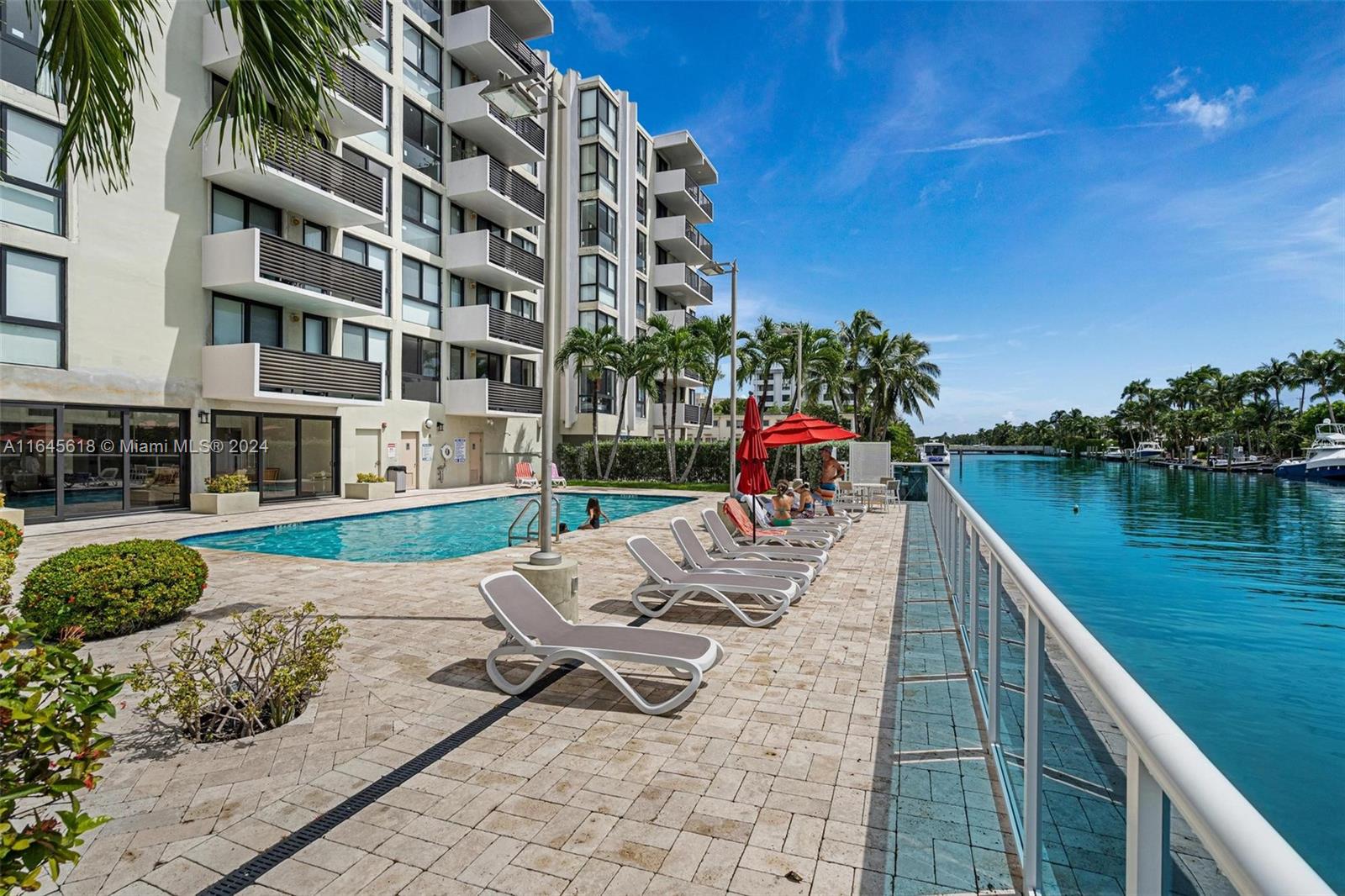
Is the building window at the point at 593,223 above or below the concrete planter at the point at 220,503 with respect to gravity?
above

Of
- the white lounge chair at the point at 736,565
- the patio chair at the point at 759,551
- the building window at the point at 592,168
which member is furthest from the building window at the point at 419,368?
the white lounge chair at the point at 736,565

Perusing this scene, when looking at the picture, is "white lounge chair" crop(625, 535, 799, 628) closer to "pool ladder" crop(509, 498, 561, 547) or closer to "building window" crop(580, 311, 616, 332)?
"pool ladder" crop(509, 498, 561, 547)

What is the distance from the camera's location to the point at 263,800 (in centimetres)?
379

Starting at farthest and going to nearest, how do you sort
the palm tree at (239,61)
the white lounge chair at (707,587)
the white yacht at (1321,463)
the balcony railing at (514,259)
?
the white yacht at (1321,463) < the balcony railing at (514,259) < the white lounge chair at (707,587) < the palm tree at (239,61)

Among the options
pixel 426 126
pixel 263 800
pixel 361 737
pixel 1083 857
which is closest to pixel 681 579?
pixel 361 737

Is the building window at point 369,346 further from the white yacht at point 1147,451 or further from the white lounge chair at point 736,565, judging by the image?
the white yacht at point 1147,451

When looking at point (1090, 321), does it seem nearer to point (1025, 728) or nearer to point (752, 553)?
point (752, 553)

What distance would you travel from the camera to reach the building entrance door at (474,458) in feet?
91.8

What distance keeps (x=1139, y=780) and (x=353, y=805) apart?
374 cm

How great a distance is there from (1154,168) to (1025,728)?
22594 mm

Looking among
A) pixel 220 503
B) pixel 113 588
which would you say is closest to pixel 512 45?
pixel 220 503

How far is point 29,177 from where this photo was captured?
1444 cm

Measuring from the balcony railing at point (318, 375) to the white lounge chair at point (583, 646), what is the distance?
50.1 ft

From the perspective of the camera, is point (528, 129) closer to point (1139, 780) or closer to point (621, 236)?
point (621, 236)
